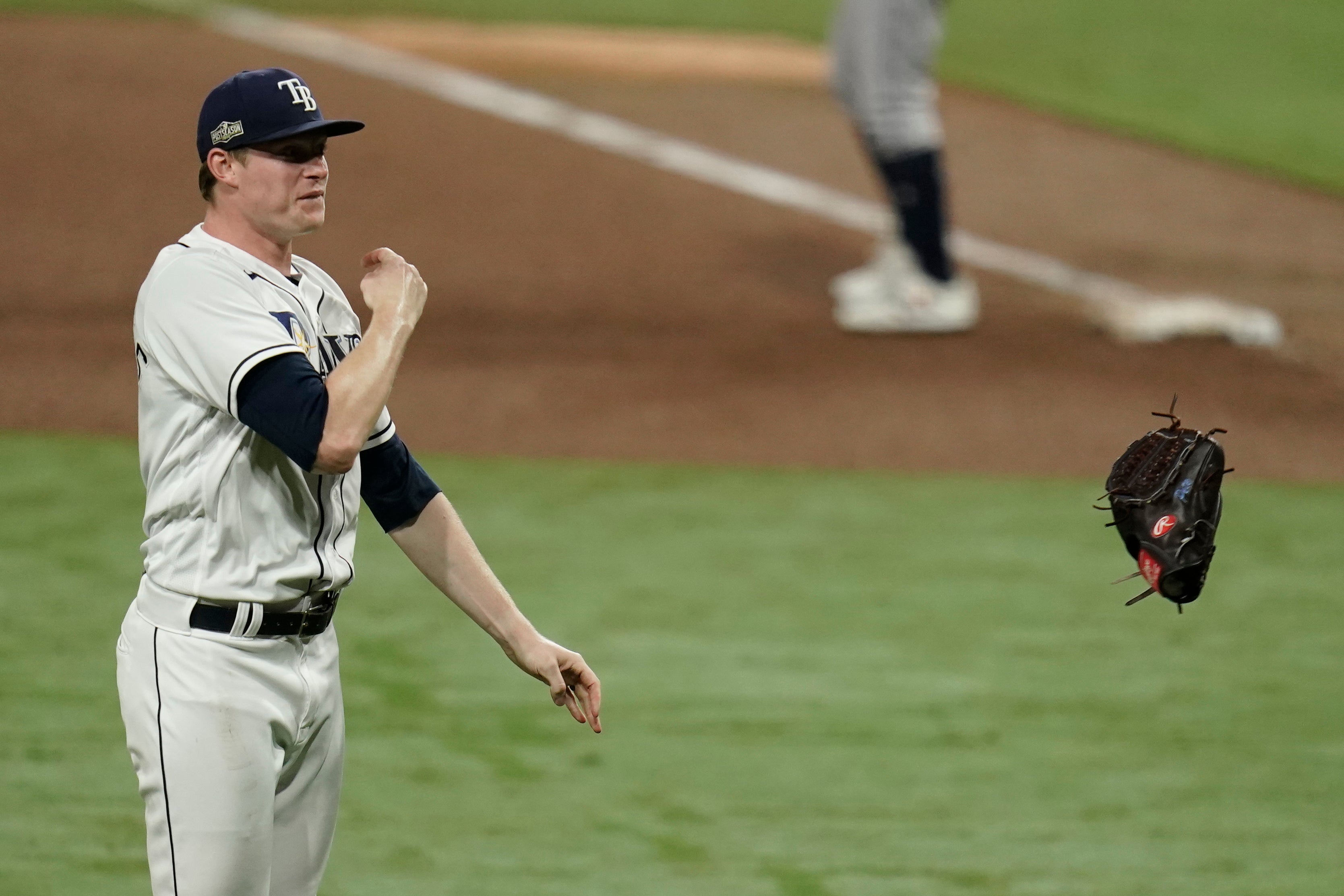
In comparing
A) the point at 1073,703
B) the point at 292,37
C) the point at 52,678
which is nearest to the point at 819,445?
the point at 1073,703

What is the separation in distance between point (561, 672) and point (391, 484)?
390 millimetres

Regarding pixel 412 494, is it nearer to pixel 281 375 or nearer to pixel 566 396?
pixel 281 375

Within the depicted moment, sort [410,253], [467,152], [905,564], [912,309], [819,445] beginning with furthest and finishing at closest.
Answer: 1. [467,152]
2. [410,253]
3. [912,309]
4. [819,445]
5. [905,564]

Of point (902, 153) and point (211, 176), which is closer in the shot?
point (211, 176)

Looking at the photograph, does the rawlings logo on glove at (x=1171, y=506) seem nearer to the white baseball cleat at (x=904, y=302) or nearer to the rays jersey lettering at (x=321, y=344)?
the rays jersey lettering at (x=321, y=344)

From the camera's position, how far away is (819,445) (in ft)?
21.4

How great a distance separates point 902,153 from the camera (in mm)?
7117

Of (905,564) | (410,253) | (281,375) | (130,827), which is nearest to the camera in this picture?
(281,375)

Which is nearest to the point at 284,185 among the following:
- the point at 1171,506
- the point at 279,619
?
the point at 279,619

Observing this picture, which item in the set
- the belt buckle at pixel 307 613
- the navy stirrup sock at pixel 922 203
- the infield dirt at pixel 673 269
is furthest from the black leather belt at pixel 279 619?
the navy stirrup sock at pixel 922 203

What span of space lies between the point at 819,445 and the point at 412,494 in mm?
3982

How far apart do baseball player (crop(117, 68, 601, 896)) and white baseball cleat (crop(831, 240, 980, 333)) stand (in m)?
5.24

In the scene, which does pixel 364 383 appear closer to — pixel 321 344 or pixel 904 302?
pixel 321 344

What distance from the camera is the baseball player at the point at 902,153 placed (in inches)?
279
